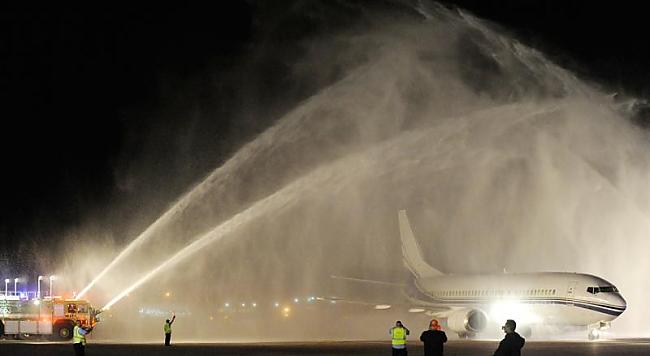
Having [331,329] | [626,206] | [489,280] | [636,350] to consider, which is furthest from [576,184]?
[636,350]

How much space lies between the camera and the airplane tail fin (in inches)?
2923

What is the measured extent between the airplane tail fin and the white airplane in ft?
0.52

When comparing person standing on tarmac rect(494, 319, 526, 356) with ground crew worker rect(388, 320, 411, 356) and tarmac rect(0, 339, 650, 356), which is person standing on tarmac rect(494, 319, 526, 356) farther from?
tarmac rect(0, 339, 650, 356)

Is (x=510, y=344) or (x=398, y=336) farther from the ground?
(x=510, y=344)

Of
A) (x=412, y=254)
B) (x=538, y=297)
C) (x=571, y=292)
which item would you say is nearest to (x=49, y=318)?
(x=538, y=297)

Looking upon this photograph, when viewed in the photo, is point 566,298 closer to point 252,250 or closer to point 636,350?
point 636,350

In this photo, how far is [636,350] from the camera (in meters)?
40.8

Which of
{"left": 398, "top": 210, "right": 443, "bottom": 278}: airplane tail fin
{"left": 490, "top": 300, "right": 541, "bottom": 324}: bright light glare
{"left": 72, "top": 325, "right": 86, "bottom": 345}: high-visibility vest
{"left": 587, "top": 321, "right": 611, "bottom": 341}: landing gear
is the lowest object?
{"left": 587, "top": 321, "right": 611, "bottom": 341}: landing gear

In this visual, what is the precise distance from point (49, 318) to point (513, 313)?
94.6ft

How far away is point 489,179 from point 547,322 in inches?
711

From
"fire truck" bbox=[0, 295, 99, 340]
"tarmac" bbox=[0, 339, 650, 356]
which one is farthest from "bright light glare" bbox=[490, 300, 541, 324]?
"fire truck" bbox=[0, 295, 99, 340]

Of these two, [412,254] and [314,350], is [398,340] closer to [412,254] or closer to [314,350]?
[314,350]

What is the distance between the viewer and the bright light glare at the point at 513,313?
59.6 meters

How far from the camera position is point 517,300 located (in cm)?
6025
